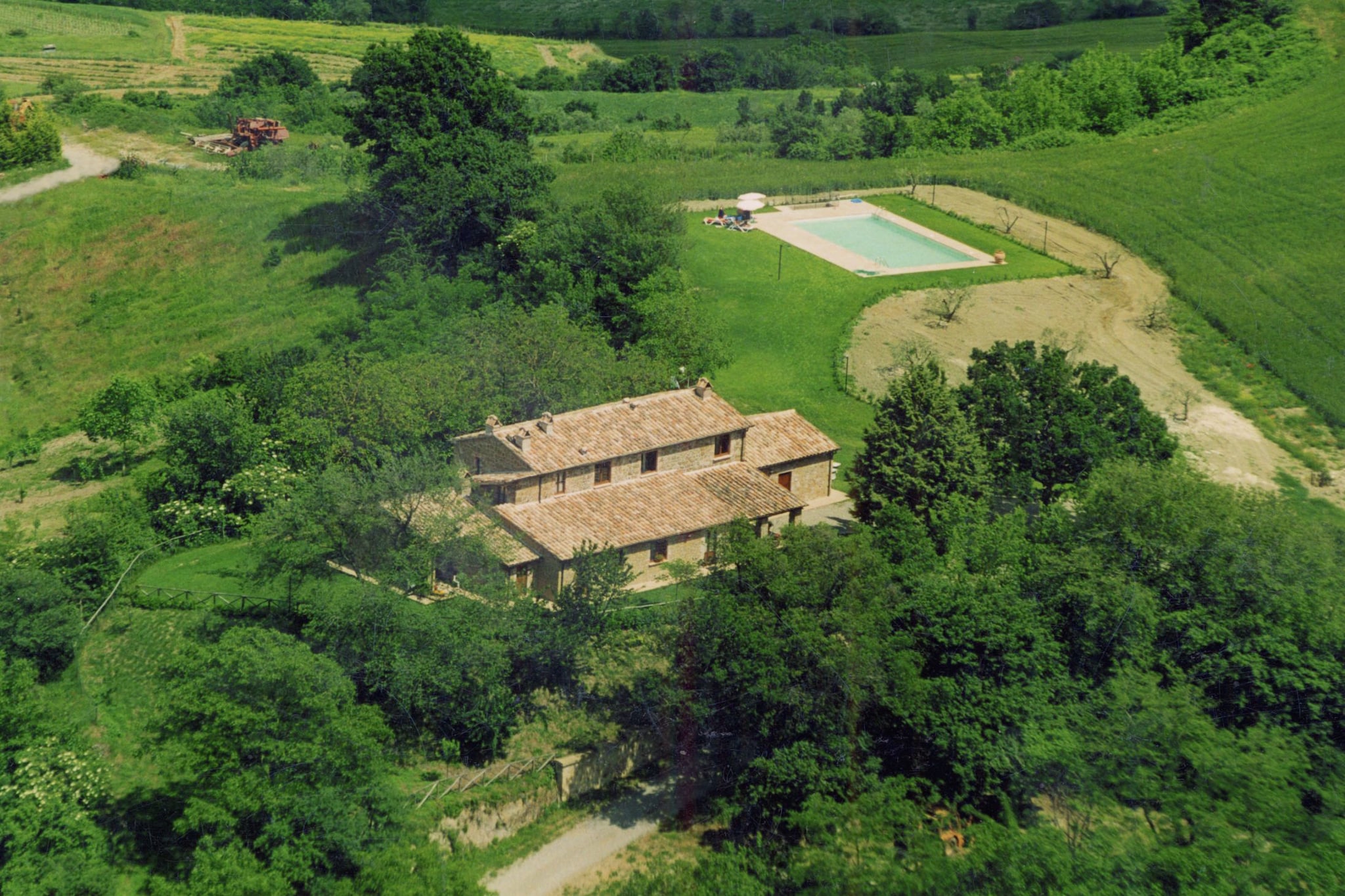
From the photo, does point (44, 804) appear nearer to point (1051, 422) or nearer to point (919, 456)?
point (919, 456)

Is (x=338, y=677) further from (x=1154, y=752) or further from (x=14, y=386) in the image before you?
(x=14, y=386)

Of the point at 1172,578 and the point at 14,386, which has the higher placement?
the point at 1172,578

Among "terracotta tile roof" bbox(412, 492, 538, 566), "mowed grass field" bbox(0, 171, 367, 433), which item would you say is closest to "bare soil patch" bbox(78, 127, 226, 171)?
"mowed grass field" bbox(0, 171, 367, 433)

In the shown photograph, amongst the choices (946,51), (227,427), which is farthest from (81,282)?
(946,51)

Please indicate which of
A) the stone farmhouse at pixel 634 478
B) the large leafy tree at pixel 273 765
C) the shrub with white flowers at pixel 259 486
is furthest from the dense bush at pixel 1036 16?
the large leafy tree at pixel 273 765

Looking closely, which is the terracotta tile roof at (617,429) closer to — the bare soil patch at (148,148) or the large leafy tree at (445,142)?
the large leafy tree at (445,142)

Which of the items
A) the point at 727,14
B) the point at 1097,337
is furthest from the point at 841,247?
the point at 727,14

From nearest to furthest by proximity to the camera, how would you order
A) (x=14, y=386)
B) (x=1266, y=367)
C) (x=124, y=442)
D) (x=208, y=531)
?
(x=208, y=531) → (x=124, y=442) → (x=1266, y=367) → (x=14, y=386)
